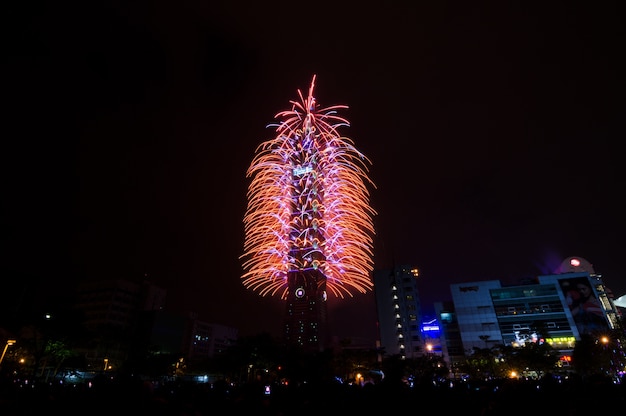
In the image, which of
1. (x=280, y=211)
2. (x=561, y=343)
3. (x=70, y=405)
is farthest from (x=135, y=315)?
(x=70, y=405)

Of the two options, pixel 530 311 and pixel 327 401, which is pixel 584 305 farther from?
pixel 327 401

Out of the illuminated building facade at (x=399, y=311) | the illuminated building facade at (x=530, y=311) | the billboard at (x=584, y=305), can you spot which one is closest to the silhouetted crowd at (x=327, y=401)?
the illuminated building facade at (x=530, y=311)

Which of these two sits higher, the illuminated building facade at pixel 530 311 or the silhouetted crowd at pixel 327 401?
the illuminated building facade at pixel 530 311

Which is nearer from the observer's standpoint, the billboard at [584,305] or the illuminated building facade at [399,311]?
the billboard at [584,305]

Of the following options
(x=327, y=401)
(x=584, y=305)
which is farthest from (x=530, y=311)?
(x=327, y=401)

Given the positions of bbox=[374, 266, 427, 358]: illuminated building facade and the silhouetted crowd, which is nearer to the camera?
the silhouetted crowd

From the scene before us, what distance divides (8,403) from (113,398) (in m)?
5.32

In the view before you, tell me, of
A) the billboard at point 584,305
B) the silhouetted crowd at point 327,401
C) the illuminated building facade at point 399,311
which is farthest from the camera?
the illuminated building facade at point 399,311

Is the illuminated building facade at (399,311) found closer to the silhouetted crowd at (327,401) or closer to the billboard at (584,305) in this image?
the billboard at (584,305)

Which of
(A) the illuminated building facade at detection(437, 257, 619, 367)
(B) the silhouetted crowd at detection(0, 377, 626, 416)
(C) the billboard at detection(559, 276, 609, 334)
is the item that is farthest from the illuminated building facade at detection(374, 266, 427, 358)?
(B) the silhouetted crowd at detection(0, 377, 626, 416)

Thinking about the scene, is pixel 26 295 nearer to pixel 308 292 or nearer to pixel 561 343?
pixel 308 292

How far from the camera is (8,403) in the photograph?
8562 mm

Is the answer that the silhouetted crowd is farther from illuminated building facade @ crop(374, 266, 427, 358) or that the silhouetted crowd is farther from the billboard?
illuminated building facade @ crop(374, 266, 427, 358)

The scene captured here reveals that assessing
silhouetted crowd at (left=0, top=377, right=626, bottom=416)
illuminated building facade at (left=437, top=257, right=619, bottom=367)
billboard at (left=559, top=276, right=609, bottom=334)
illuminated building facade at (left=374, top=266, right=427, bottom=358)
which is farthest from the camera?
illuminated building facade at (left=374, top=266, right=427, bottom=358)
